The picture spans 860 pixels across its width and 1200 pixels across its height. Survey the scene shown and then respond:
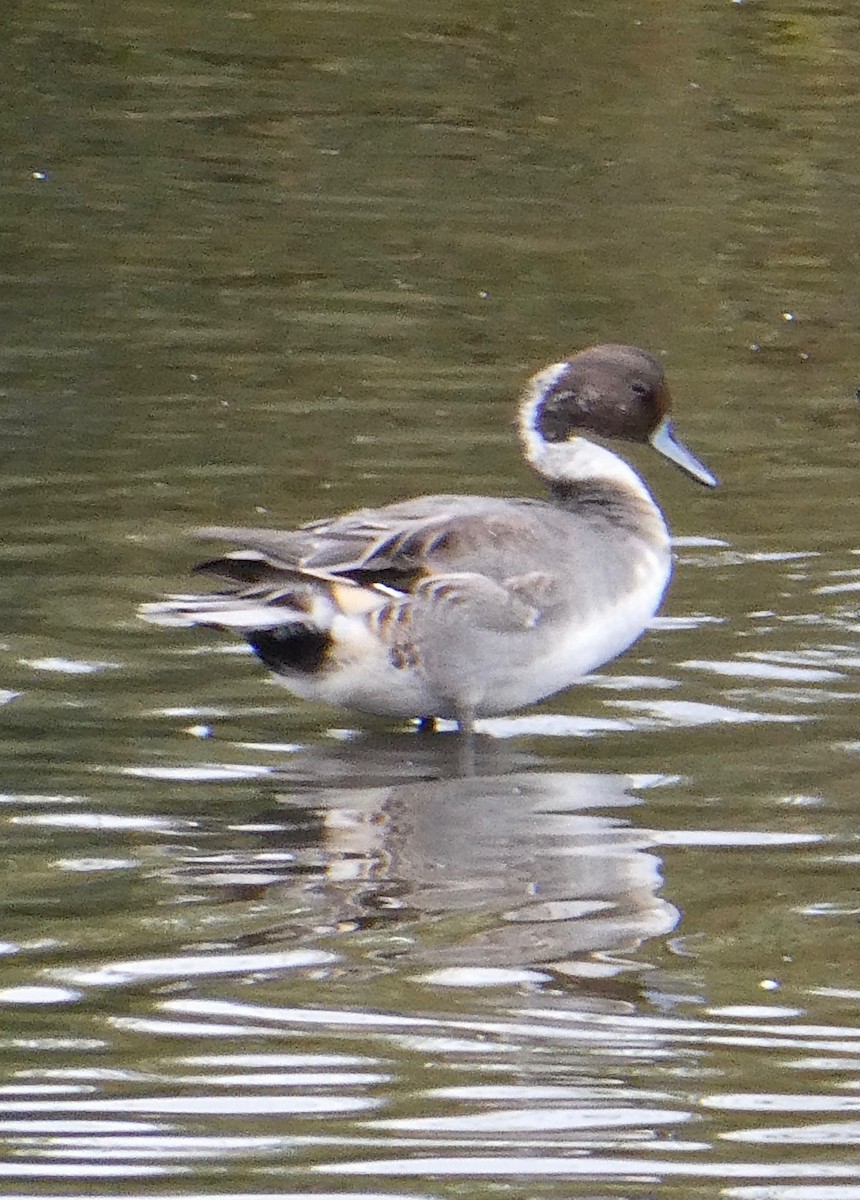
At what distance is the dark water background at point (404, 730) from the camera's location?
4359 millimetres

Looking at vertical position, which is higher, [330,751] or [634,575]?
[634,575]

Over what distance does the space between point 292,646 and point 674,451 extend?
1.43 metres

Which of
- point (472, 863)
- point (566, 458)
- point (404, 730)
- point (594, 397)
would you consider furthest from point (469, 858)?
point (594, 397)

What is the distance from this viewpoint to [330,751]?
6.75 m

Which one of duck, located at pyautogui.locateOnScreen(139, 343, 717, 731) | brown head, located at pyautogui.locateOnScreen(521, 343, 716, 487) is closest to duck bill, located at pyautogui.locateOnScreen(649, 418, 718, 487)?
brown head, located at pyautogui.locateOnScreen(521, 343, 716, 487)

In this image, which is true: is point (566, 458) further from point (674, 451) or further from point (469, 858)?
point (469, 858)

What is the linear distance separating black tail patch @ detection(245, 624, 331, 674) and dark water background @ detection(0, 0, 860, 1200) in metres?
0.24

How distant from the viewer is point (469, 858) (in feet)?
19.0

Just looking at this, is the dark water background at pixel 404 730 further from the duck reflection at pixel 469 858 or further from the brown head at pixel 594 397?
the brown head at pixel 594 397

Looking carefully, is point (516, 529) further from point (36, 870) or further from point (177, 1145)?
point (177, 1145)

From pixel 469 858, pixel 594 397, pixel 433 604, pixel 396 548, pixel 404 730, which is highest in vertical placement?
pixel 594 397

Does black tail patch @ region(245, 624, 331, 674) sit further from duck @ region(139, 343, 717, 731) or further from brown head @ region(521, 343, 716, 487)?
brown head @ region(521, 343, 716, 487)

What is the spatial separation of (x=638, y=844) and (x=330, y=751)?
1.08 metres

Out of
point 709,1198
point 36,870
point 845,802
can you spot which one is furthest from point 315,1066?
point 845,802
